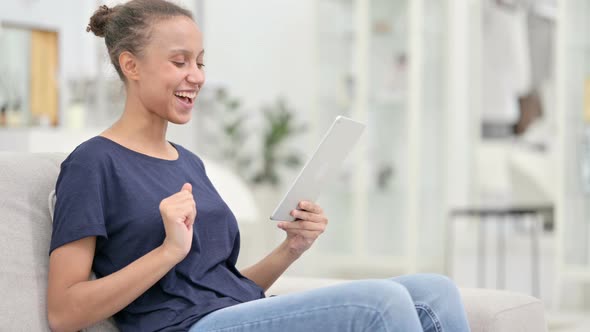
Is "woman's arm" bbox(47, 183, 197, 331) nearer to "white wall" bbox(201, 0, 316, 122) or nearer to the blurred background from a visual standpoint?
the blurred background

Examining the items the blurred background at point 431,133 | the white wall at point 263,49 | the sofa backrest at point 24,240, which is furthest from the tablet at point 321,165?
the white wall at point 263,49

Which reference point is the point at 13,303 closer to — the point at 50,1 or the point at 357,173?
the point at 50,1

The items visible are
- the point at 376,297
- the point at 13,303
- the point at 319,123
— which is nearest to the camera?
the point at 376,297

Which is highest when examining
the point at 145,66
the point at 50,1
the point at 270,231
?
the point at 50,1

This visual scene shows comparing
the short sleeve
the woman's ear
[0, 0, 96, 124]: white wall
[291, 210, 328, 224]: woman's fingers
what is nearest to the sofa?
the short sleeve

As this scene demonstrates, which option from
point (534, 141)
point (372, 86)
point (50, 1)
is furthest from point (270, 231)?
→ point (50, 1)

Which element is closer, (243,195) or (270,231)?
(243,195)

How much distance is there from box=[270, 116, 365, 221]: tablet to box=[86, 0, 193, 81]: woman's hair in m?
0.35

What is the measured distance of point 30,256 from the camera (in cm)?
159

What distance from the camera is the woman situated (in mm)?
1458

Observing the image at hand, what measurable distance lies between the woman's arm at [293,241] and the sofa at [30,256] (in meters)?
0.33

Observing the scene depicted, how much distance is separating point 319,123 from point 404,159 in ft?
1.98

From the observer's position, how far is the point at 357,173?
19.0 feet

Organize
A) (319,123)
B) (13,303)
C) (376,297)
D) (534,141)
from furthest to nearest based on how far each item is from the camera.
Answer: (319,123) < (534,141) < (13,303) < (376,297)
